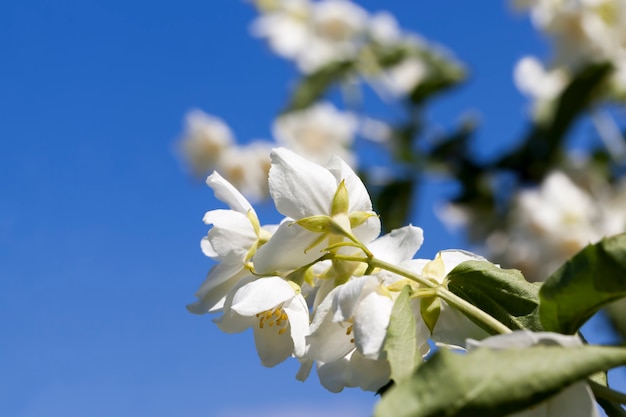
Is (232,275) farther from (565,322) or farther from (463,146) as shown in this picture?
(463,146)

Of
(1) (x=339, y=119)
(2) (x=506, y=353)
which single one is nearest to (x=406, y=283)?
(2) (x=506, y=353)

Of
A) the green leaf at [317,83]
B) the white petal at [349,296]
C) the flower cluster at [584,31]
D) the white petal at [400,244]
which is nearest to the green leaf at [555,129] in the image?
the flower cluster at [584,31]

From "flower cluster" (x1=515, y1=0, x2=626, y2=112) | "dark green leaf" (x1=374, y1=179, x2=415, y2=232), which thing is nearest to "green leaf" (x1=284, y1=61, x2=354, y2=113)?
"dark green leaf" (x1=374, y1=179, x2=415, y2=232)

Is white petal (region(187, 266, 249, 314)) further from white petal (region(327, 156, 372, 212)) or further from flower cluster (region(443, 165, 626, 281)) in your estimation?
flower cluster (region(443, 165, 626, 281))

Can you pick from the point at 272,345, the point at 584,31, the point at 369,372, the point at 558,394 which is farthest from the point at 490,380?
the point at 584,31

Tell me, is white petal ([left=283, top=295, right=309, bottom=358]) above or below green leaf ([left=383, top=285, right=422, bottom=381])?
above

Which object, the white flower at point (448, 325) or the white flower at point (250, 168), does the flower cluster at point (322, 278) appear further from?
the white flower at point (250, 168)
